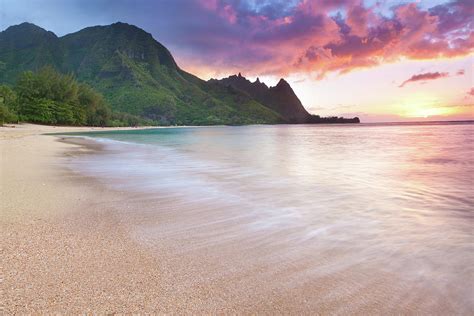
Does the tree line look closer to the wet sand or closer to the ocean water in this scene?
the ocean water

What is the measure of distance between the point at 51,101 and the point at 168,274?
82.0m

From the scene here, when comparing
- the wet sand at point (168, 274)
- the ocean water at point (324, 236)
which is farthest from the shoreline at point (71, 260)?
the ocean water at point (324, 236)

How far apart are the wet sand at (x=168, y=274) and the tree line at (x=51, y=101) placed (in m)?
66.2

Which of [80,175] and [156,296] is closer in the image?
[156,296]

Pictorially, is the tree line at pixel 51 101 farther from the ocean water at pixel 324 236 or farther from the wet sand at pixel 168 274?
the wet sand at pixel 168 274

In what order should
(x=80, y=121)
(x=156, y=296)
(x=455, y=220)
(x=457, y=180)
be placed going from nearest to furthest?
(x=156, y=296) → (x=455, y=220) → (x=457, y=180) → (x=80, y=121)

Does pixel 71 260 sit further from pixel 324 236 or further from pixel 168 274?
pixel 324 236

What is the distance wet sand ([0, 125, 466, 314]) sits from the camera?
2.53 m

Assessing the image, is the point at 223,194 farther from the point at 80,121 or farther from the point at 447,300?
the point at 80,121

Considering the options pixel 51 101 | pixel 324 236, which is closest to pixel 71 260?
pixel 324 236

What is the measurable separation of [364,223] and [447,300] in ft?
7.87

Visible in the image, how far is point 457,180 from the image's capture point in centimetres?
Result: 1025

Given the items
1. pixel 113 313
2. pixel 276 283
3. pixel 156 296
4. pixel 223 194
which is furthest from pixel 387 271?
pixel 223 194

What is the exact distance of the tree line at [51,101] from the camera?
223 feet
